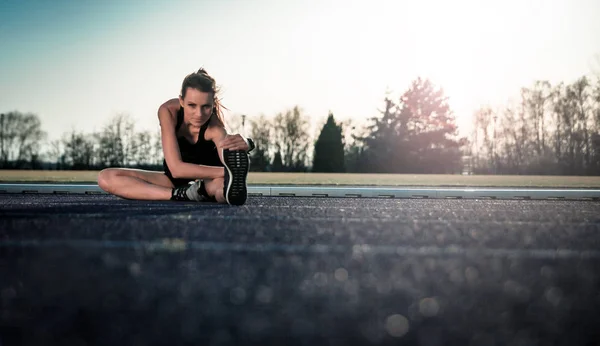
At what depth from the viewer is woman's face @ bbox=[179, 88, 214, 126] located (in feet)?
20.7

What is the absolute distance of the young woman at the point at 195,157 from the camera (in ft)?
19.7

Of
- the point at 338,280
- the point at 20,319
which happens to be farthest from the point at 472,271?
the point at 20,319

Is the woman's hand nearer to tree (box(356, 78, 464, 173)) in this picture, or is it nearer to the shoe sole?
the shoe sole

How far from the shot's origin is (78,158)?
60156 millimetres

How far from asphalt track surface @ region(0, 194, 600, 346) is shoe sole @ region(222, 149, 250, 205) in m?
2.04

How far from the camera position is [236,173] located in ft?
19.6

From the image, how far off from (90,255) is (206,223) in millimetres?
1556

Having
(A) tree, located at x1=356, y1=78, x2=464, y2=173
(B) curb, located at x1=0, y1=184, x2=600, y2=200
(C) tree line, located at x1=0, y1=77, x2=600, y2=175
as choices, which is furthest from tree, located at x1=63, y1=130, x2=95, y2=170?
(B) curb, located at x1=0, y1=184, x2=600, y2=200

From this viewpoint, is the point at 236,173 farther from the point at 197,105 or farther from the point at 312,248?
the point at 312,248

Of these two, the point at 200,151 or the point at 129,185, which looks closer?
the point at 129,185

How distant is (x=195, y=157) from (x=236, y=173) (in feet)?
4.55

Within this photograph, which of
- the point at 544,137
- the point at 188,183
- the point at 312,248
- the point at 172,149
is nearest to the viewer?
the point at 312,248

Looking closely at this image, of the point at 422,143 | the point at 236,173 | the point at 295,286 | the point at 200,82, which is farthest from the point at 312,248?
the point at 422,143

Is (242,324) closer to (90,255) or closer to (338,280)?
(338,280)
